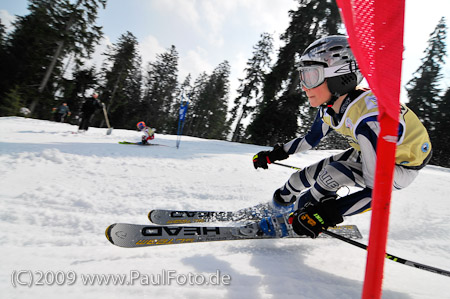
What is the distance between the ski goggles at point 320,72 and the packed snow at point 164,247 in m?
1.67

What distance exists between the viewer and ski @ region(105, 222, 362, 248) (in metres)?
2.02

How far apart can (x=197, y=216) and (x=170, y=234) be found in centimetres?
80

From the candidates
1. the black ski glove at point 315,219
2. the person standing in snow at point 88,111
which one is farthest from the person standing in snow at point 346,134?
the person standing in snow at point 88,111

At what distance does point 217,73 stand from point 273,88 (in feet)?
69.5

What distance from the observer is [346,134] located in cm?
233

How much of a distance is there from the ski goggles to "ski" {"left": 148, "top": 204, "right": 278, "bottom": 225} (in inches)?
67.2

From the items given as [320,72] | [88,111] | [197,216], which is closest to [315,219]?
[320,72]

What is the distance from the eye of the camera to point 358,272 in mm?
1929

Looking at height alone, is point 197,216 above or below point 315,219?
below

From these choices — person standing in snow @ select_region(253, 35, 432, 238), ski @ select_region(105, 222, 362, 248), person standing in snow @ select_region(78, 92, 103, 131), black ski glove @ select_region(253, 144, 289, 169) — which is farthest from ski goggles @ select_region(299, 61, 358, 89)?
person standing in snow @ select_region(78, 92, 103, 131)

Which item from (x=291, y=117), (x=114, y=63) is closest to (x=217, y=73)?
(x=114, y=63)

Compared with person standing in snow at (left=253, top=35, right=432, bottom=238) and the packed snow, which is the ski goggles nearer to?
person standing in snow at (left=253, top=35, right=432, bottom=238)

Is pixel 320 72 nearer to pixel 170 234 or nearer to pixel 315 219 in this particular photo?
pixel 315 219

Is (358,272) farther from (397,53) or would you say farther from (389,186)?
(397,53)
